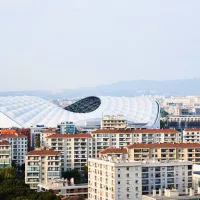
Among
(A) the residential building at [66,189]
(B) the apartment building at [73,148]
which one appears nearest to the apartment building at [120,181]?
(A) the residential building at [66,189]

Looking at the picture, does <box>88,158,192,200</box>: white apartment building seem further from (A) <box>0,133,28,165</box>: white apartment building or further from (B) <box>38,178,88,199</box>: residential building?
(A) <box>0,133,28,165</box>: white apartment building

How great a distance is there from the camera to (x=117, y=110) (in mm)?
62500

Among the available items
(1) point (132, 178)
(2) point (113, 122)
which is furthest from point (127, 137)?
(1) point (132, 178)

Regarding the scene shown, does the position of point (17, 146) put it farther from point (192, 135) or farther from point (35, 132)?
point (192, 135)

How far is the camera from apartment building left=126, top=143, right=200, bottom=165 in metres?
39.0

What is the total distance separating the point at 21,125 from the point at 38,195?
2667 centimetres

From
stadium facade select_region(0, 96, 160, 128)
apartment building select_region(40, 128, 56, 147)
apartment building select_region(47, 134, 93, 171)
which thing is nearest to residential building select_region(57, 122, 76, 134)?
apartment building select_region(40, 128, 56, 147)

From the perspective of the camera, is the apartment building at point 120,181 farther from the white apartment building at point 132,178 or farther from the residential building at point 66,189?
the residential building at point 66,189

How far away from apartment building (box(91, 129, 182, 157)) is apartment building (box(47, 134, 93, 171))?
35.5 inches

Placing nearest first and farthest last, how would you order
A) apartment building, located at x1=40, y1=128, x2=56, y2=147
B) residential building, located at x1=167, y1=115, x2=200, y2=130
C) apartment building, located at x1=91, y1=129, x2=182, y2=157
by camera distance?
apartment building, located at x1=91, y1=129, x2=182, y2=157
apartment building, located at x1=40, y1=128, x2=56, y2=147
residential building, located at x1=167, y1=115, x2=200, y2=130

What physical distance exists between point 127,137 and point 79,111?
18418mm

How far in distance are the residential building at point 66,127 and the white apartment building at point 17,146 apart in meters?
6.95

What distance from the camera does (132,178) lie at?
29359 millimetres

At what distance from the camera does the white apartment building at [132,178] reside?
29.2 m
